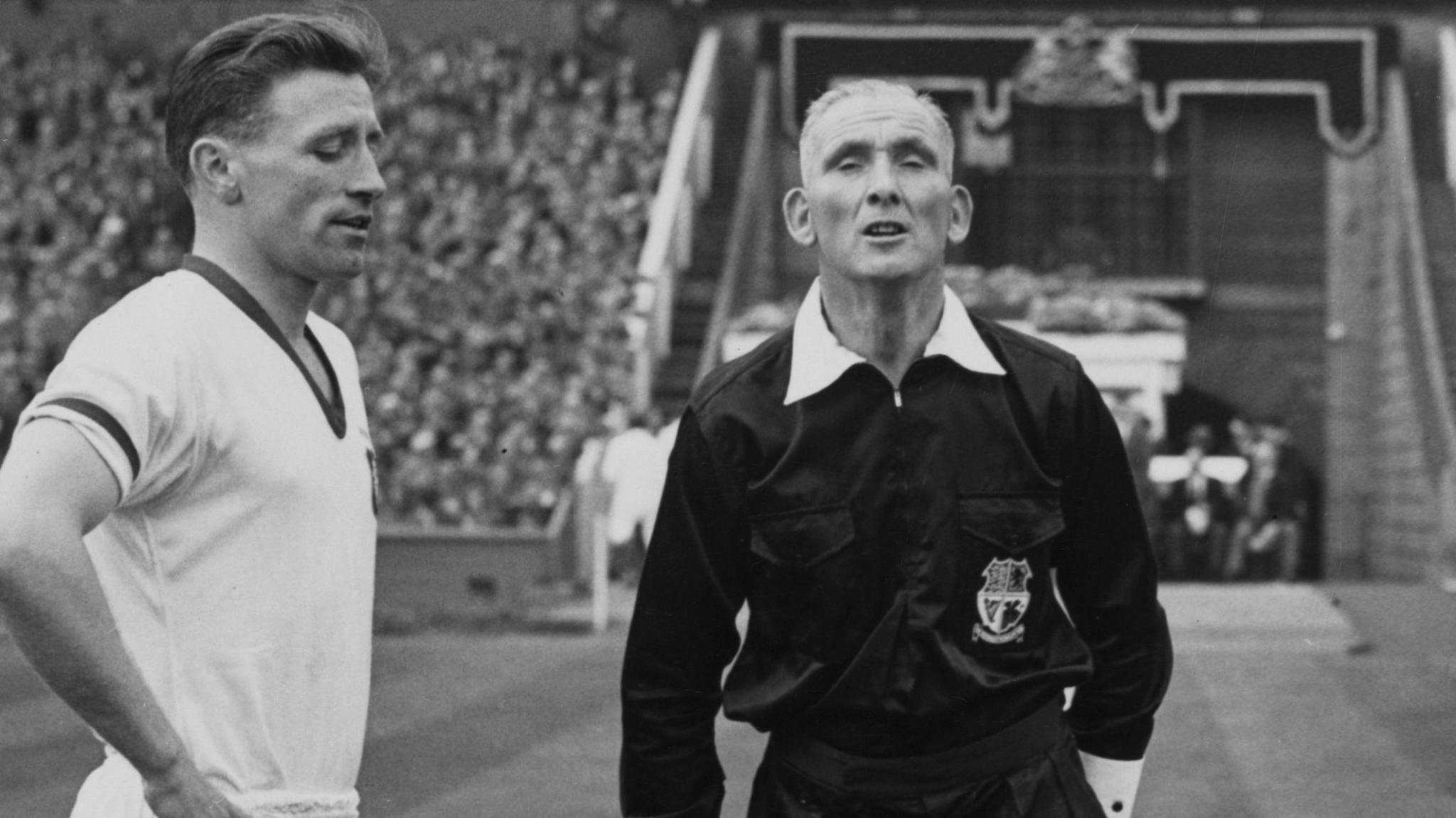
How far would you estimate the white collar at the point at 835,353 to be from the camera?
12.7 feet

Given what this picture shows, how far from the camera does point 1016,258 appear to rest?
30.1 meters

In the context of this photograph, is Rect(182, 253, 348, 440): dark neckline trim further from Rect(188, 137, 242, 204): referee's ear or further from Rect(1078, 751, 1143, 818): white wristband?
Rect(1078, 751, 1143, 818): white wristband

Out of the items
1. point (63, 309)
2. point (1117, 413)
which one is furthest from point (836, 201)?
point (63, 309)

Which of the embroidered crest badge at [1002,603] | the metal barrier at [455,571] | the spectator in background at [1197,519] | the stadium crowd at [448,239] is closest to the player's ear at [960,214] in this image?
the embroidered crest badge at [1002,603]

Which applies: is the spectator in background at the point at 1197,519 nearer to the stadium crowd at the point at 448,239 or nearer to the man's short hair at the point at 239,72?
the stadium crowd at the point at 448,239

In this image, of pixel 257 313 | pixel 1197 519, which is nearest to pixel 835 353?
pixel 257 313

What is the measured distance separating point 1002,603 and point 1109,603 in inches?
11.8

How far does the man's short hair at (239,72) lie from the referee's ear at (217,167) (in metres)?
0.01

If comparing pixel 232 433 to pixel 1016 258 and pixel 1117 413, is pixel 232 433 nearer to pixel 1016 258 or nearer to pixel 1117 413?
pixel 1117 413

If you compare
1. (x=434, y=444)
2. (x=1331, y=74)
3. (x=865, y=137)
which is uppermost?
(x=865, y=137)

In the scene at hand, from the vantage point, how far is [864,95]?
393cm

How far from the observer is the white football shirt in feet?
10.3

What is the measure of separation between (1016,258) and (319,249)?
88.8 feet

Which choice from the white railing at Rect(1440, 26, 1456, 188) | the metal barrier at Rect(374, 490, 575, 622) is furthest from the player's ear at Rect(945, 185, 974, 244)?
the white railing at Rect(1440, 26, 1456, 188)
